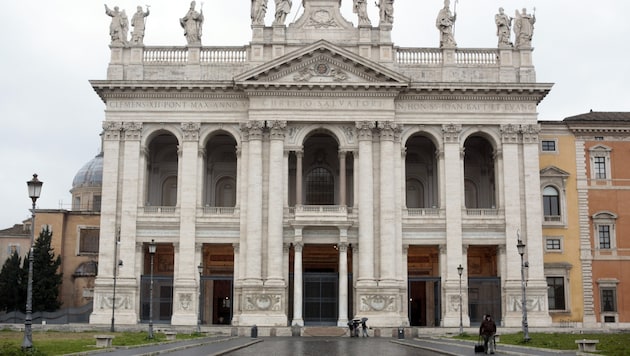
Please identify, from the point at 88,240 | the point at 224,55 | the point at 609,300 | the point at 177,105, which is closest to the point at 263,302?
the point at 177,105

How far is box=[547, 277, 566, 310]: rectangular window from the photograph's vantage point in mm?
57844

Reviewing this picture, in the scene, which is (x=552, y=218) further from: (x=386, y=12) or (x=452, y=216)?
(x=386, y=12)

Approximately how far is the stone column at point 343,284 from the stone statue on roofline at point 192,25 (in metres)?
18.5

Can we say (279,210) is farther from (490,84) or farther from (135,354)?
(135,354)

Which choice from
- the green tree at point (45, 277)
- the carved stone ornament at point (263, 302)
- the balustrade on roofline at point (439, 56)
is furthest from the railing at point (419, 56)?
the green tree at point (45, 277)

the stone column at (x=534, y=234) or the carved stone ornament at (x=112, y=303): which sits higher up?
the stone column at (x=534, y=234)

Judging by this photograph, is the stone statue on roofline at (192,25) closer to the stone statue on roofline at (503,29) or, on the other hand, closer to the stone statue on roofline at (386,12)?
the stone statue on roofline at (386,12)

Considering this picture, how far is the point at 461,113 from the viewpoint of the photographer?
57.7 metres

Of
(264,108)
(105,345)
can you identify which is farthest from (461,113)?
(105,345)

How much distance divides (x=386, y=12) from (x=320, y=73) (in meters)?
7.02

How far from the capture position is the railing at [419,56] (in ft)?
192

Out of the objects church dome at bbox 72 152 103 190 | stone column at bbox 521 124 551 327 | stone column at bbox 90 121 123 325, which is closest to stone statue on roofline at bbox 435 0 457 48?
stone column at bbox 521 124 551 327

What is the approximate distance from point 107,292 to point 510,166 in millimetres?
29555

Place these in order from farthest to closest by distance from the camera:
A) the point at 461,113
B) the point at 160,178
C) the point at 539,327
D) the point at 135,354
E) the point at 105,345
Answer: the point at 160,178 → the point at 461,113 → the point at 539,327 → the point at 105,345 → the point at 135,354
